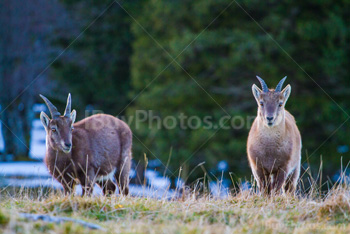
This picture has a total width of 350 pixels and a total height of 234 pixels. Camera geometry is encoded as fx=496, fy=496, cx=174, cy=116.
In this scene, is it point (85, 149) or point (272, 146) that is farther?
point (85, 149)

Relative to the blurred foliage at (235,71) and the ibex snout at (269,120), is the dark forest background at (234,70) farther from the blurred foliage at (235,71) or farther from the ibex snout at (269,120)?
the ibex snout at (269,120)

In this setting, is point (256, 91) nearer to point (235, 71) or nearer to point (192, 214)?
point (192, 214)

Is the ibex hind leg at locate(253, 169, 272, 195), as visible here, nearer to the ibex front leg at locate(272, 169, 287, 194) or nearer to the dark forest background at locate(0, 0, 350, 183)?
the ibex front leg at locate(272, 169, 287, 194)

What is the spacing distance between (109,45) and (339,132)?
11.3 metres

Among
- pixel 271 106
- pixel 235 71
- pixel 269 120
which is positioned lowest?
pixel 269 120

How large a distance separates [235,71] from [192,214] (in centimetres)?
1211

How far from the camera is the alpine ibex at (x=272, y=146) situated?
8398 mm

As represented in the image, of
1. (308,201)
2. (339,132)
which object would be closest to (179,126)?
(339,132)

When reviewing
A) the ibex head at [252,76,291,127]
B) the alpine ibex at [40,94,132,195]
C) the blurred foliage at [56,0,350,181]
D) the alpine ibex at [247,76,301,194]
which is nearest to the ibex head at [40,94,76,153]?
the alpine ibex at [40,94,132,195]

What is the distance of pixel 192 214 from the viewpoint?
5852 mm

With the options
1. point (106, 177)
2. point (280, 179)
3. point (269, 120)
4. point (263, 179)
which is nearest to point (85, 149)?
point (106, 177)

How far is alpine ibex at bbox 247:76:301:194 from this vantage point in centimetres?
840

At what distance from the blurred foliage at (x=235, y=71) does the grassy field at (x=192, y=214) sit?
394 inches

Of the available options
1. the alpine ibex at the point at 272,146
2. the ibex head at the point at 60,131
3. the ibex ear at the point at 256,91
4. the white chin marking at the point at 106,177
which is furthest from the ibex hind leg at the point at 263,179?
the ibex head at the point at 60,131
